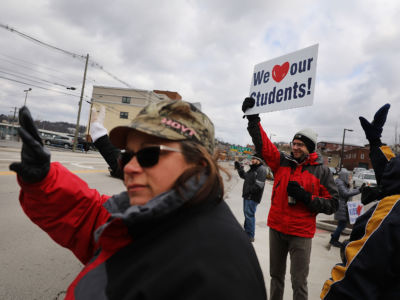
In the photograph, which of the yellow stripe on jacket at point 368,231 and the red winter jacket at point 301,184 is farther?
the red winter jacket at point 301,184

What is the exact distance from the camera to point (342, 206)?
5.41 m

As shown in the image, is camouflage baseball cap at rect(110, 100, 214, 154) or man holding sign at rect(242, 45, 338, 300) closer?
camouflage baseball cap at rect(110, 100, 214, 154)

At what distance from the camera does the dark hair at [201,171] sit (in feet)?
3.34

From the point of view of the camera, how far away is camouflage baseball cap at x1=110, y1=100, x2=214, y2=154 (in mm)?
1076

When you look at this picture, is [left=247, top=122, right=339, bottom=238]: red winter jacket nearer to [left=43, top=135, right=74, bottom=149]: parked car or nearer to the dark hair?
the dark hair

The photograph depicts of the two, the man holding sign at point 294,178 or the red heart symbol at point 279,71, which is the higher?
the red heart symbol at point 279,71

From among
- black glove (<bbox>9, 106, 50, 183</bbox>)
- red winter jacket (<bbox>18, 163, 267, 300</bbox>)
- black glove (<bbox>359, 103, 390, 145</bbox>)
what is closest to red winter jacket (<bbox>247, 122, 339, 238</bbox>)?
black glove (<bbox>359, 103, 390, 145</bbox>)

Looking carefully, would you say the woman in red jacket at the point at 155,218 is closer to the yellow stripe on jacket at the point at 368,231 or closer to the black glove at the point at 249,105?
the yellow stripe on jacket at the point at 368,231

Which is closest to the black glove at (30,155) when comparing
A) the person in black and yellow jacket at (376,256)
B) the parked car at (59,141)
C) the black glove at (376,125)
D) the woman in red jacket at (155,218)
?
the woman in red jacket at (155,218)

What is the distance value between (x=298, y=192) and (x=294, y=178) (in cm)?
24

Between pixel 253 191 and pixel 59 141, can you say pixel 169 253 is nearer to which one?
pixel 253 191

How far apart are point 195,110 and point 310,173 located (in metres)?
2.05

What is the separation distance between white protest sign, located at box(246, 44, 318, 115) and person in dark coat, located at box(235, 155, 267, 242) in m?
2.38

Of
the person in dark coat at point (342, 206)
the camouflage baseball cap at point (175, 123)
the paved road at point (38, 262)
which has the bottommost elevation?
the paved road at point (38, 262)
